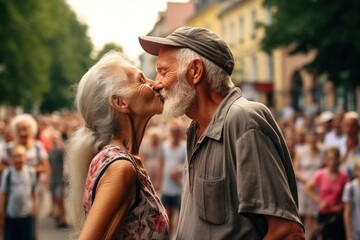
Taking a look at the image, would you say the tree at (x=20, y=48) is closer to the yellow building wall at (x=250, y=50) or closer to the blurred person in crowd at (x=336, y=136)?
the yellow building wall at (x=250, y=50)

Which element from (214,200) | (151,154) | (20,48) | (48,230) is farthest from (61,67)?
(214,200)

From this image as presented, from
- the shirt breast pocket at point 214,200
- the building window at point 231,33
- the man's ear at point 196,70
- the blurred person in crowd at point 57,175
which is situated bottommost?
the blurred person in crowd at point 57,175

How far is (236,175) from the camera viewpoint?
3.14 m

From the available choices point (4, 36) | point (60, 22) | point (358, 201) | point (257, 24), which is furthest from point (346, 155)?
point (60, 22)

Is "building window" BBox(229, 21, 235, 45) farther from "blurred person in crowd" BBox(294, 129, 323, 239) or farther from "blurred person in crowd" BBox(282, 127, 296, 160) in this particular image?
"blurred person in crowd" BBox(294, 129, 323, 239)

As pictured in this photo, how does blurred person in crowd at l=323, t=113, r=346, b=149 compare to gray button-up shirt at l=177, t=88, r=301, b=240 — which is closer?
gray button-up shirt at l=177, t=88, r=301, b=240

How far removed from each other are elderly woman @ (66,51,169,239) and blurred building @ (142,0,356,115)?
3112cm

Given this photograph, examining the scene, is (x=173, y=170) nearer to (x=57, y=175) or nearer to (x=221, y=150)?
(x=57, y=175)

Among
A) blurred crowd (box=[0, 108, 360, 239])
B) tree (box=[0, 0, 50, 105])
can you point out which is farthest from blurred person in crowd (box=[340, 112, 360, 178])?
tree (box=[0, 0, 50, 105])

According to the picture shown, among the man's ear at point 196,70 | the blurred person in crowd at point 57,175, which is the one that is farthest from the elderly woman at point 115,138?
the blurred person in crowd at point 57,175

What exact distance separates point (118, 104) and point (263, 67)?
4932 centimetres

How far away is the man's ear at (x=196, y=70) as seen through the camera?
3.36m

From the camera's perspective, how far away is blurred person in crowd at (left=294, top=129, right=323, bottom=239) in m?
11.3

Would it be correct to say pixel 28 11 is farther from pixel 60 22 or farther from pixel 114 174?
pixel 114 174
